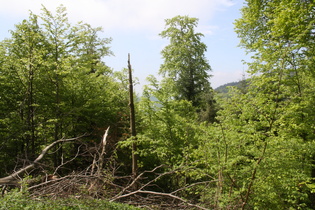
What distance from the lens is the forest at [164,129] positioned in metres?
5.12

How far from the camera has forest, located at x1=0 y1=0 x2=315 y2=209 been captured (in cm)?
512

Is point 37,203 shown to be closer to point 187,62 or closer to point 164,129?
point 164,129

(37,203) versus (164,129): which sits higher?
(164,129)

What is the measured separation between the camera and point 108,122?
37.9 ft

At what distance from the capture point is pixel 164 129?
959 centimetres

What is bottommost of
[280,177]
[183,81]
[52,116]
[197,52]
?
[280,177]

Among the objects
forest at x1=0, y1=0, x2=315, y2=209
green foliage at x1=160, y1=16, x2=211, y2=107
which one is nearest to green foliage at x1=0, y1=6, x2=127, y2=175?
forest at x1=0, y1=0, x2=315, y2=209

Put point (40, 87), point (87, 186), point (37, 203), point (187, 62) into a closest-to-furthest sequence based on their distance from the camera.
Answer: point (37, 203)
point (87, 186)
point (40, 87)
point (187, 62)

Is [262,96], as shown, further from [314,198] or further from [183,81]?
[183,81]

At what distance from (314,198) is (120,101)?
986 centimetres

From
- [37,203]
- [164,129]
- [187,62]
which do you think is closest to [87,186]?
[37,203]

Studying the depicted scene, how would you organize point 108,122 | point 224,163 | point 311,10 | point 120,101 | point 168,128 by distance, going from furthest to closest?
point 120,101, point 108,122, point 168,128, point 311,10, point 224,163

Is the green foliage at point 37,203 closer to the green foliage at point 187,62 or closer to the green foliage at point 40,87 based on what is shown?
the green foliage at point 40,87

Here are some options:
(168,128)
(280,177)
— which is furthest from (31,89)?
(280,177)
